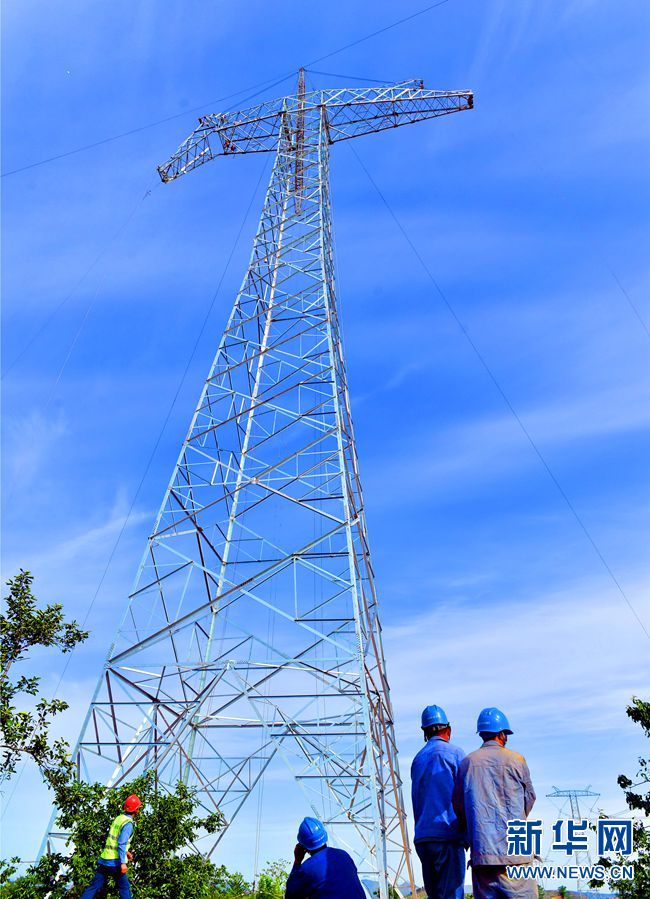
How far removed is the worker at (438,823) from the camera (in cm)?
505

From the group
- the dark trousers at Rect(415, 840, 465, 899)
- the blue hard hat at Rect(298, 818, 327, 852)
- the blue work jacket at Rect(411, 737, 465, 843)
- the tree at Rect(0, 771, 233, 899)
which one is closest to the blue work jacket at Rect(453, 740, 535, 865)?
the blue work jacket at Rect(411, 737, 465, 843)

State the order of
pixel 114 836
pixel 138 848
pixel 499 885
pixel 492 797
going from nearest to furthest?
pixel 499 885 < pixel 492 797 < pixel 114 836 < pixel 138 848

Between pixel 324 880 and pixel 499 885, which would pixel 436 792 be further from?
pixel 324 880

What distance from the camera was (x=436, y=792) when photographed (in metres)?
5.15

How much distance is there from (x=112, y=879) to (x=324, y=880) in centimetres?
604

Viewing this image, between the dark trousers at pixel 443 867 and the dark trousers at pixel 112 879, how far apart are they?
5.68 meters

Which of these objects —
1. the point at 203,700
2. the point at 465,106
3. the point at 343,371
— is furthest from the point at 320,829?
the point at 465,106

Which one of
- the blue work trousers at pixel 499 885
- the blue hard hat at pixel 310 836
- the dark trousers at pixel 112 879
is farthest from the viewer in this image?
the dark trousers at pixel 112 879

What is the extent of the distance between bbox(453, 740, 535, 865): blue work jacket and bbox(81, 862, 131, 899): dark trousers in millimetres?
6301

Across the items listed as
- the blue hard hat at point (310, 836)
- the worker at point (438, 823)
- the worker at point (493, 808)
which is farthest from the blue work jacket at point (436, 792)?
the blue hard hat at point (310, 836)

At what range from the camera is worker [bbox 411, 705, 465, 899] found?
5047mm

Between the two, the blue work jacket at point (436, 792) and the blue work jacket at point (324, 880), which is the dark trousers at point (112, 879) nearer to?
the blue work jacket at point (324, 880)

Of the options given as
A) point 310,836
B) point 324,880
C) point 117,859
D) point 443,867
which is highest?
point 310,836

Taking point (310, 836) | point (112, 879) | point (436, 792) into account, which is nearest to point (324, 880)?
point (310, 836)
